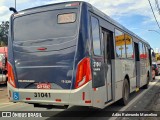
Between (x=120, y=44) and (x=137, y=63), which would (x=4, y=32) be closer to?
(x=137, y=63)

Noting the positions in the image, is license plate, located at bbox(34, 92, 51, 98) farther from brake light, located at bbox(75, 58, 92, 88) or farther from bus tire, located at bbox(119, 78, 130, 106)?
bus tire, located at bbox(119, 78, 130, 106)

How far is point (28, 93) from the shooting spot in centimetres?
766

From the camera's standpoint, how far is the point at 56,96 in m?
7.29

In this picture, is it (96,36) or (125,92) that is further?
(125,92)

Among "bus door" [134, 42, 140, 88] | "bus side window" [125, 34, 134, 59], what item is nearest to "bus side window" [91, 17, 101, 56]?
"bus side window" [125, 34, 134, 59]

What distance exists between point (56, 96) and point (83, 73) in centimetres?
91

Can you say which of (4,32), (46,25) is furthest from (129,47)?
(4,32)

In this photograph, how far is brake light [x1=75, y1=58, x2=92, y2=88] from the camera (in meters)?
7.12

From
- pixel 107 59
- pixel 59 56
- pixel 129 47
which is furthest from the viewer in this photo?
pixel 129 47

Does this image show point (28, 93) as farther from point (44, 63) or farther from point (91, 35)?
point (91, 35)

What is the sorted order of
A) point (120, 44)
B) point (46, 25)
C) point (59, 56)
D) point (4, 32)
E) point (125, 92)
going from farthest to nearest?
1. point (4, 32)
2. point (125, 92)
3. point (120, 44)
4. point (46, 25)
5. point (59, 56)

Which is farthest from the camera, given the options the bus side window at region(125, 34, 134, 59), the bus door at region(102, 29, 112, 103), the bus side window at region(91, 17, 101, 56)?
the bus side window at region(125, 34, 134, 59)

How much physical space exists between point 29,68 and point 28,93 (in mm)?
669

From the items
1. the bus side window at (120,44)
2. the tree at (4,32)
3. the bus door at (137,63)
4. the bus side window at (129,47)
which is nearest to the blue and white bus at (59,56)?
the bus side window at (120,44)
